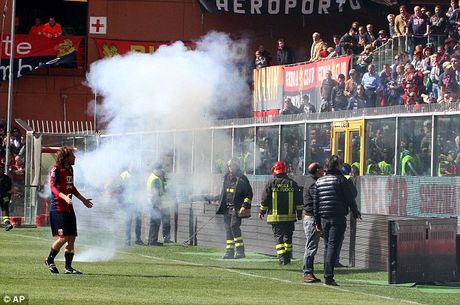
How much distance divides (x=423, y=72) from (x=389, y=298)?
11018 millimetres

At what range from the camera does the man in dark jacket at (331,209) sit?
1864cm

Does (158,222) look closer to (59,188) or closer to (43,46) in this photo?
(59,188)

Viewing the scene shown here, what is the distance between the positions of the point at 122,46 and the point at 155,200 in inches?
734

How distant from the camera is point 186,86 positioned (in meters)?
33.4

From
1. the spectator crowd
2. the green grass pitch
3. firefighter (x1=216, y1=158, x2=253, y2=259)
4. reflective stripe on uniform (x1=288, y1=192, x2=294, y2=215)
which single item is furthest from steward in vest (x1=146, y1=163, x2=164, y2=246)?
reflective stripe on uniform (x1=288, y1=192, x2=294, y2=215)

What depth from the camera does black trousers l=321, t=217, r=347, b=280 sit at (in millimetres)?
18516

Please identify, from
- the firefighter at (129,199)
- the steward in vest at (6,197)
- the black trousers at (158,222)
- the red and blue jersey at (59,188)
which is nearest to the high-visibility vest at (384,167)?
the red and blue jersey at (59,188)

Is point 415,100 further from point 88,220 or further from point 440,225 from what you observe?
point 88,220

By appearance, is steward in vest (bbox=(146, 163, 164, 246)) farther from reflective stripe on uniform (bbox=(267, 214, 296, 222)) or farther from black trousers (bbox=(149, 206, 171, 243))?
reflective stripe on uniform (bbox=(267, 214, 296, 222))

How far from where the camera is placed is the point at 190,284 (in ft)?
59.1

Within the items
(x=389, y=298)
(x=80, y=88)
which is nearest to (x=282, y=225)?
(x=389, y=298)

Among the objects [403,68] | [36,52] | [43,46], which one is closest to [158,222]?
[403,68]

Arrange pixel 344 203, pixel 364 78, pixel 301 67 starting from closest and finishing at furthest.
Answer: pixel 344 203 → pixel 364 78 → pixel 301 67

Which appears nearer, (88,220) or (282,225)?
(282,225)
